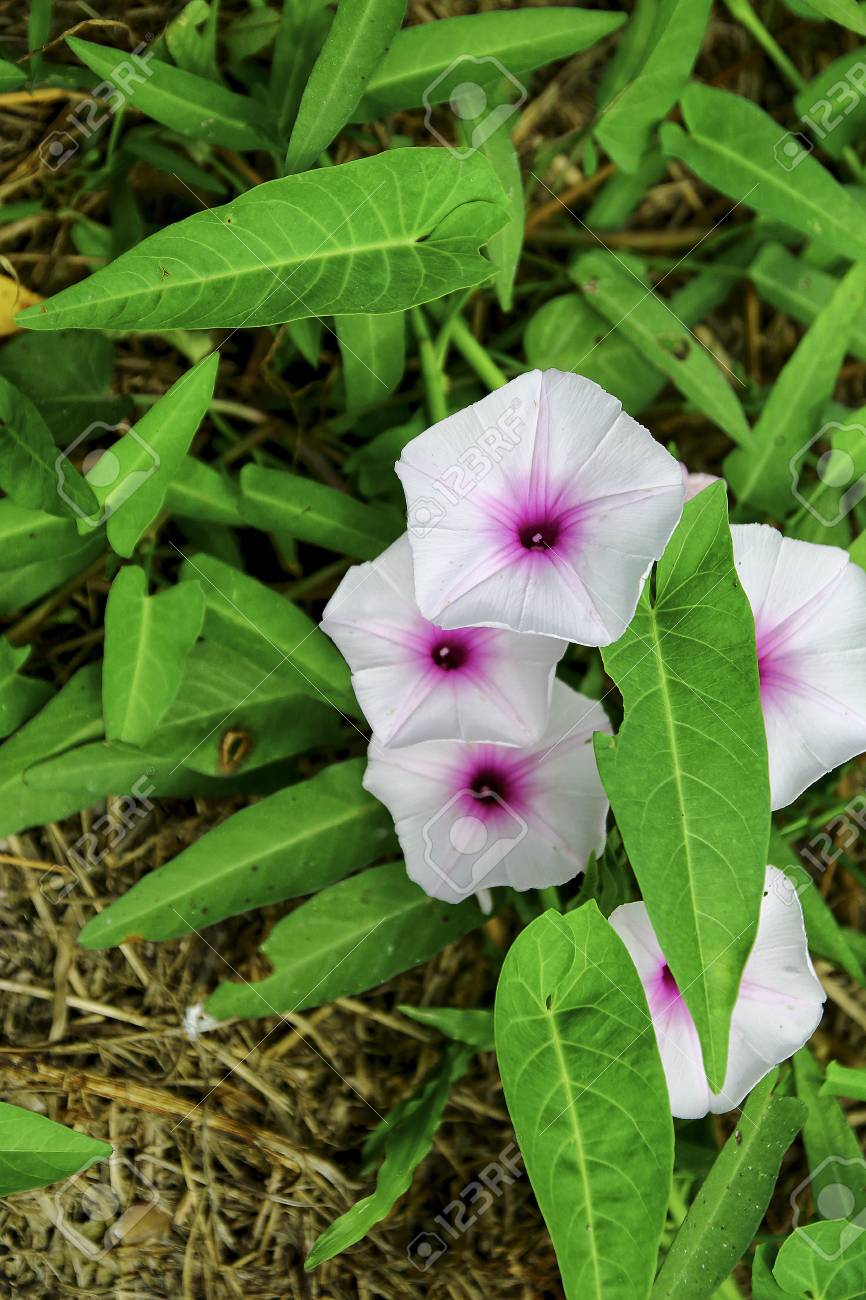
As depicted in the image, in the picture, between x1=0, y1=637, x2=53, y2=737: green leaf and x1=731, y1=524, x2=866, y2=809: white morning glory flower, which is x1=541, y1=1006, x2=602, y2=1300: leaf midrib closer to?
x1=731, y1=524, x2=866, y2=809: white morning glory flower

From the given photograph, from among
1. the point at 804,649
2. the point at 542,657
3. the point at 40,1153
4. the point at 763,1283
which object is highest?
the point at 804,649

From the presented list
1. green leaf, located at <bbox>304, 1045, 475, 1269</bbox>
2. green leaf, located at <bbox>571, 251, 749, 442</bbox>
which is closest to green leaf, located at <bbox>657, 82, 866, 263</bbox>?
green leaf, located at <bbox>571, 251, 749, 442</bbox>

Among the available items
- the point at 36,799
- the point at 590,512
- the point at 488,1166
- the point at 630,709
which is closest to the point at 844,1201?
the point at 488,1166

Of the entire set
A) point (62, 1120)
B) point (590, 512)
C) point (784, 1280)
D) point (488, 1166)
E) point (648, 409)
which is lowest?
point (62, 1120)

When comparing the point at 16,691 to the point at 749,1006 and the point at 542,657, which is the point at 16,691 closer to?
the point at 542,657

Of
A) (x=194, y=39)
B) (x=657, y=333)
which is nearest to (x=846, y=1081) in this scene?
(x=657, y=333)

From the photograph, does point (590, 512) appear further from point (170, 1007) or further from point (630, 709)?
point (170, 1007)

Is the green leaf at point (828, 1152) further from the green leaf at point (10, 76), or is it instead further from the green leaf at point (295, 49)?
the green leaf at point (10, 76)

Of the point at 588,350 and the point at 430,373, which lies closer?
the point at 430,373

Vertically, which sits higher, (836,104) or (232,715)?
(836,104)
